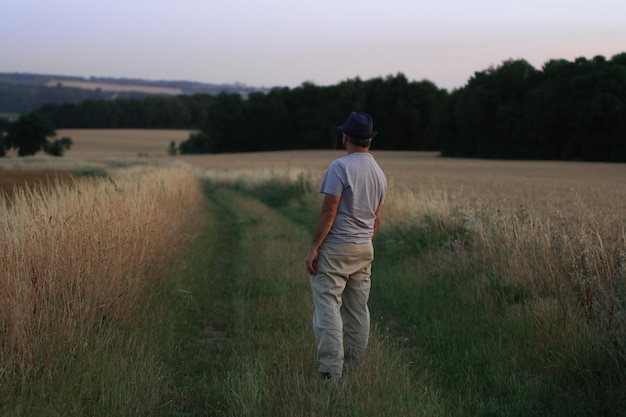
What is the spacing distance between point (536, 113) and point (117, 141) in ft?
213

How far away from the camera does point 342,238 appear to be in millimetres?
5320

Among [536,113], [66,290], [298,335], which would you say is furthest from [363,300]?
[536,113]

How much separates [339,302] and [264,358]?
106 centimetres

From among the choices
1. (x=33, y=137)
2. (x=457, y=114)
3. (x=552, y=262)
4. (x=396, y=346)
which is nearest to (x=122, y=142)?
(x=33, y=137)

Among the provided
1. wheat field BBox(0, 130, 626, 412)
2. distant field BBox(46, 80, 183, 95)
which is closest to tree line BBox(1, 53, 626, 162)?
wheat field BBox(0, 130, 626, 412)

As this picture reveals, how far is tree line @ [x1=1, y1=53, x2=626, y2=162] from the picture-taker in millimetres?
55062

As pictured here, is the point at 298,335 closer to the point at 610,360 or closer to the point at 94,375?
the point at 94,375

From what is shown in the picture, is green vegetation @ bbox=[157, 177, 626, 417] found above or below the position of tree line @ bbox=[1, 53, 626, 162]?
below

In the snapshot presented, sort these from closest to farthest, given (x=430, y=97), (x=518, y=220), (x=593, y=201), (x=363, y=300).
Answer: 1. (x=363, y=300)
2. (x=518, y=220)
3. (x=593, y=201)
4. (x=430, y=97)

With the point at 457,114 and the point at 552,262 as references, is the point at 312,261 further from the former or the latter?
the point at 457,114

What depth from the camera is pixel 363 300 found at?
554cm

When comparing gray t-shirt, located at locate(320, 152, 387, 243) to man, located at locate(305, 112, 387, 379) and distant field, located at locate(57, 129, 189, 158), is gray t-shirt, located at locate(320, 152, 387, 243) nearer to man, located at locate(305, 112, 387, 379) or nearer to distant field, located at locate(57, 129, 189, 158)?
man, located at locate(305, 112, 387, 379)

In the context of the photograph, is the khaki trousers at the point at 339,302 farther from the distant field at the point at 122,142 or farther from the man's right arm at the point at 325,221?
the distant field at the point at 122,142

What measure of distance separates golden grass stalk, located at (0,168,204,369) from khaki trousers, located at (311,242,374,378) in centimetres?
194
